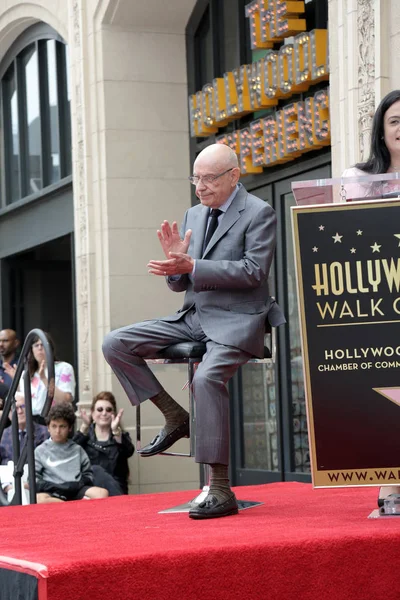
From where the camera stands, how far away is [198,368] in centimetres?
503

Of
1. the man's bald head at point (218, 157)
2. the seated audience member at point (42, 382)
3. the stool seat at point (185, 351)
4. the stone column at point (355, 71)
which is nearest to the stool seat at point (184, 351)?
the stool seat at point (185, 351)

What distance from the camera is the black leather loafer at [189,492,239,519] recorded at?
4.82 m

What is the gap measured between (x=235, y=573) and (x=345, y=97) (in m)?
5.20

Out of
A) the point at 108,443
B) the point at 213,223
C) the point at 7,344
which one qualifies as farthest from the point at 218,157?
the point at 7,344

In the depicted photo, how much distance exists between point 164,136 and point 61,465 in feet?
16.8

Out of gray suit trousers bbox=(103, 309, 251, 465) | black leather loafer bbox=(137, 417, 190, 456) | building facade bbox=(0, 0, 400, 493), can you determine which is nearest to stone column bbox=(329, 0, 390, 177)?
building facade bbox=(0, 0, 400, 493)

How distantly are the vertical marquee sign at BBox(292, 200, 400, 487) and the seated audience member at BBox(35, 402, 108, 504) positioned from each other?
15.1 ft

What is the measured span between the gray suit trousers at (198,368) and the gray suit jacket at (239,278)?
0.27 feet

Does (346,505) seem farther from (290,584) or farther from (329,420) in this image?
(290,584)

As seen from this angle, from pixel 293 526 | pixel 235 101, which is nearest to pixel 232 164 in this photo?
pixel 293 526

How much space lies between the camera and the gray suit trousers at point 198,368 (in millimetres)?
4922

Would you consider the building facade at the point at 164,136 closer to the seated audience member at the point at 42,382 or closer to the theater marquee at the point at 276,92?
the theater marquee at the point at 276,92

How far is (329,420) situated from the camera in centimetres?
439

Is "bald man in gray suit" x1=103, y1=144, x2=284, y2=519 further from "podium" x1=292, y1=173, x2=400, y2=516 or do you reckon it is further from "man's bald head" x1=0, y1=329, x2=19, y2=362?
"man's bald head" x1=0, y1=329, x2=19, y2=362
